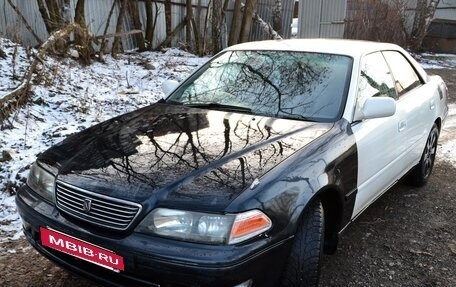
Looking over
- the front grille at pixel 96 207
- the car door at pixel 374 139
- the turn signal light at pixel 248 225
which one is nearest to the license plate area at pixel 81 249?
the front grille at pixel 96 207

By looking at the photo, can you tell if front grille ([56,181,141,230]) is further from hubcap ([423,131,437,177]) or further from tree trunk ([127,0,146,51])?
tree trunk ([127,0,146,51])

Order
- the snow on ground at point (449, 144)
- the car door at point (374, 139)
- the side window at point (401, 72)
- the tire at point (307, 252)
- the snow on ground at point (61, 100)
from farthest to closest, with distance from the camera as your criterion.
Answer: the snow on ground at point (449, 144)
the snow on ground at point (61, 100)
the side window at point (401, 72)
the car door at point (374, 139)
the tire at point (307, 252)

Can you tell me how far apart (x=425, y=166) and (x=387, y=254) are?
1.60 m

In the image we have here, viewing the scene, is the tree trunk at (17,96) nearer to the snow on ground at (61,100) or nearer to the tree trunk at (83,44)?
the snow on ground at (61,100)

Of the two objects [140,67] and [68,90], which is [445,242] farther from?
[140,67]

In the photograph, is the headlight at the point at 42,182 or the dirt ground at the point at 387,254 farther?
the dirt ground at the point at 387,254

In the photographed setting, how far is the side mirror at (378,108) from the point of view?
2.91 m

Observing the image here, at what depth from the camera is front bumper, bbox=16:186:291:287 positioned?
77.0 inches

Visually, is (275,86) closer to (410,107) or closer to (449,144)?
(410,107)

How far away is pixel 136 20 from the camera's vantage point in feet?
34.2

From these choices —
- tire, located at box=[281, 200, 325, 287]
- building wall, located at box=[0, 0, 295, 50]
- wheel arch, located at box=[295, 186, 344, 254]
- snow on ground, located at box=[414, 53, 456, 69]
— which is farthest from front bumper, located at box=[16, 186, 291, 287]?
snow on ground, located at box=[414, 53, 456, 69]

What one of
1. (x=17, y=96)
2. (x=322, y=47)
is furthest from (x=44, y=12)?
(x=322, y=47)

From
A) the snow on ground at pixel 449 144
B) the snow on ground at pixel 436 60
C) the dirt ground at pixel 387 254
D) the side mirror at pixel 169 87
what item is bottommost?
the snow on ground at pixel 436 60

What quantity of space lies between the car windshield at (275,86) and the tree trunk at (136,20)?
702cm
